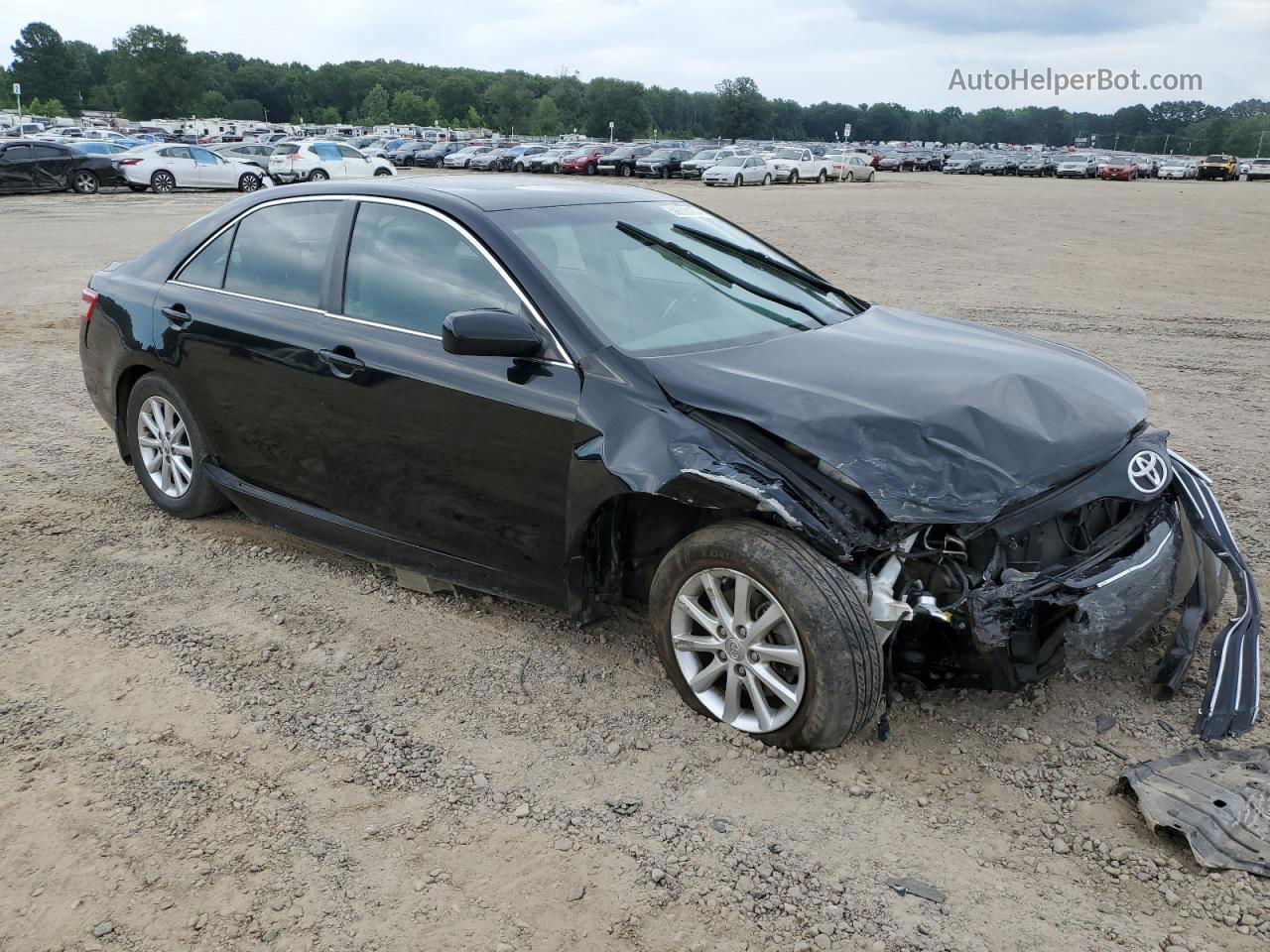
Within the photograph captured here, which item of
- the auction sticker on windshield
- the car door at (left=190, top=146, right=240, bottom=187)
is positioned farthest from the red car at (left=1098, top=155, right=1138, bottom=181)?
the auction sticker on windshield

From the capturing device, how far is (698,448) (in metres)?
3.40

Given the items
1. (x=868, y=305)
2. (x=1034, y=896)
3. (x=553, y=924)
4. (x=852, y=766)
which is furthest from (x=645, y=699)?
(x=868, y=305)

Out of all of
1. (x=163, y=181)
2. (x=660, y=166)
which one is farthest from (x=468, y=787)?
(x=660, y=166)

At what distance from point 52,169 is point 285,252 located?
99.4 ft

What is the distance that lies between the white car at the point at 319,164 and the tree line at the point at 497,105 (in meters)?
88.3

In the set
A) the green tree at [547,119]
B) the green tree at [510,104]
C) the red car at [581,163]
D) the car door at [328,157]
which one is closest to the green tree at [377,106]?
the green tree at [510,104]

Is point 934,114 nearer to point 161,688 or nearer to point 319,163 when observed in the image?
point 319,163

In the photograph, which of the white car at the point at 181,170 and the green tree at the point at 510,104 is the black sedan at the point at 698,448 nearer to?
the white car at the point at 181,170

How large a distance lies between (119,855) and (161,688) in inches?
39.4

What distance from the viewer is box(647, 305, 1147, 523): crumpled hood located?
321cm

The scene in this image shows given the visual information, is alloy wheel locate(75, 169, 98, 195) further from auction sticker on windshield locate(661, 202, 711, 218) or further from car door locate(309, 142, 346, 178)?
auction sticker on windshield locate(661, 202, 711, 218)

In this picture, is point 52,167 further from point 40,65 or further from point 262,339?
point 40,65

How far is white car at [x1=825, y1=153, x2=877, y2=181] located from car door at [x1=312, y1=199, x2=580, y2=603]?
43.9 metres

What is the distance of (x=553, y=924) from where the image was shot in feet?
9.03
